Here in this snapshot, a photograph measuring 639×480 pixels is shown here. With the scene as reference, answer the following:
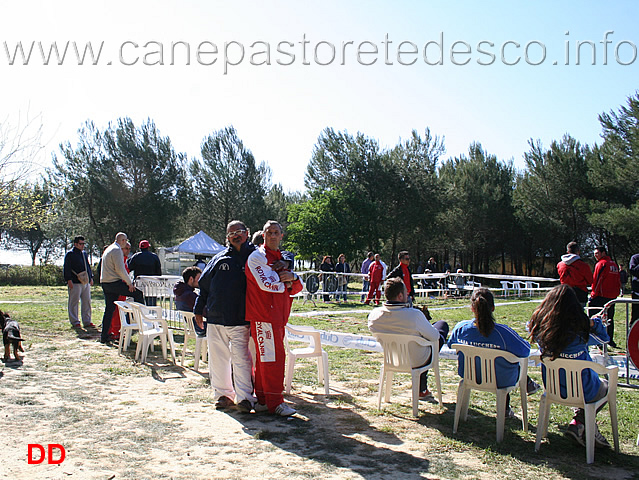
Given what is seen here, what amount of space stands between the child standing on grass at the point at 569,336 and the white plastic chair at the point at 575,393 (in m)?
0.04

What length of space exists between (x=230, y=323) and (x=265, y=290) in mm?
522

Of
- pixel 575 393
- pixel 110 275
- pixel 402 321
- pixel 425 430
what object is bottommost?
pixel 425 430

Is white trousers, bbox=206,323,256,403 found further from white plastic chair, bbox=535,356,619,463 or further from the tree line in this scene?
the tree line

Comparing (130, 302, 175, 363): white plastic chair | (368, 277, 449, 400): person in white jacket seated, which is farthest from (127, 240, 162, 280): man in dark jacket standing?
(368, 277, 449, 400): person in white jacket seated

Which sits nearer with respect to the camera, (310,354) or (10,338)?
(310,354)

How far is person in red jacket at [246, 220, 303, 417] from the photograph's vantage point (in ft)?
15.7

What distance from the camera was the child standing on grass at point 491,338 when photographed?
430cm

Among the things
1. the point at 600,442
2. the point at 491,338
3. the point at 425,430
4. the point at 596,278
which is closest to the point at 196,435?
the point at 425,430

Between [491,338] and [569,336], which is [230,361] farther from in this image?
[569,336]

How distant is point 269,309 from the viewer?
4809mm

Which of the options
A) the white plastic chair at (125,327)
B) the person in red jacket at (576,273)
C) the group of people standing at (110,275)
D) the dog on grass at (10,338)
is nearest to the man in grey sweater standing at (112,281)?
the group of people standing at (110,275)

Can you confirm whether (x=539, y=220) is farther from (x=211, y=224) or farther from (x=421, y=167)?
(x=211, y=224)

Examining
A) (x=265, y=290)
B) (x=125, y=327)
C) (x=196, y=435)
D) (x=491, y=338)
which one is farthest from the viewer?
(x=125, y=327)

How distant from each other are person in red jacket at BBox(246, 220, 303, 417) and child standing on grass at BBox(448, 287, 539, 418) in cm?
148
